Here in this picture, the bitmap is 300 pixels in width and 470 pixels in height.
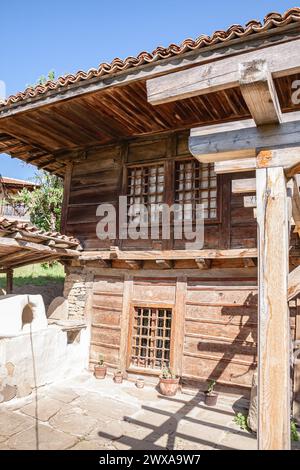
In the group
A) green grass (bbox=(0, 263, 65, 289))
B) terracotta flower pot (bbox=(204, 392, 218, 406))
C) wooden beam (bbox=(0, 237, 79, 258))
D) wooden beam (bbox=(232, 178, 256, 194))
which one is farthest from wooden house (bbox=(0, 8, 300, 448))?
green grass (bbox=(0, 263, 65, 289))

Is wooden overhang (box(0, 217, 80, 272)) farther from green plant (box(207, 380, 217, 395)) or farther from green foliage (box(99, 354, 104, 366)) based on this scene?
green plant (box(207, 380, 217, 395))

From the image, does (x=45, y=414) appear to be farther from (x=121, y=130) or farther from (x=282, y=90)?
(x=282, y=90)

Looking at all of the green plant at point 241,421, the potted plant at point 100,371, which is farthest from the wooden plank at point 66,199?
the green plant at point 241,421

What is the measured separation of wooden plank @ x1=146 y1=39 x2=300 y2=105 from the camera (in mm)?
2247

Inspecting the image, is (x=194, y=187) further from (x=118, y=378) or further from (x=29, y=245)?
(x=118, y=378)

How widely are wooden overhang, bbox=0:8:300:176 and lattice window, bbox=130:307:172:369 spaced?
400cm

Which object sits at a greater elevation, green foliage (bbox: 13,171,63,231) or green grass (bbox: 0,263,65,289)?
green foliage (bbox: 13,171,63,231)

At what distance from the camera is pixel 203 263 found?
6.82m

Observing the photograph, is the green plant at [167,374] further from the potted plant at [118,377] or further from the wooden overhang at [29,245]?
the wooden overhang at [29,245]

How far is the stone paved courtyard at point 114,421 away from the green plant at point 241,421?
0.08m

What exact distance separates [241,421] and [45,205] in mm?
11967

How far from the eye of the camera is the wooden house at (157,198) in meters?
5.60
